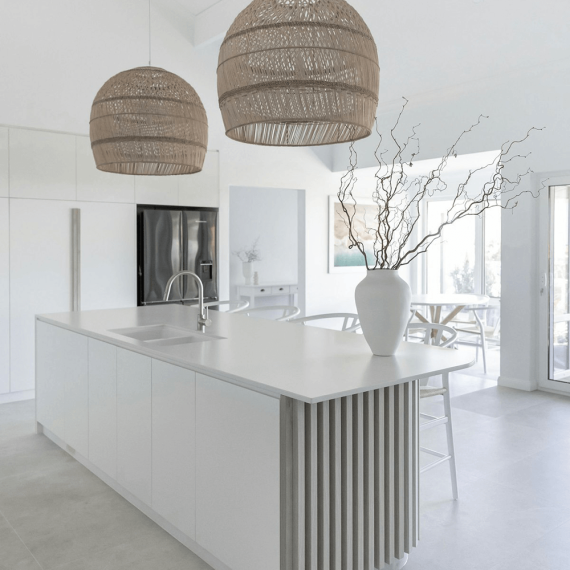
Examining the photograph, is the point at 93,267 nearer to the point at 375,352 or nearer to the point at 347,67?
the point at 375,352

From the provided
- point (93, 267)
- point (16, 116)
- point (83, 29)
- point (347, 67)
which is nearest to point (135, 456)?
point (347, 67)

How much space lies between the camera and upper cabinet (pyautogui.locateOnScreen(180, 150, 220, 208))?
19.9 ft

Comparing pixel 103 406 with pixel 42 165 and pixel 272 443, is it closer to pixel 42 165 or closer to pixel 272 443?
pixel 272 443

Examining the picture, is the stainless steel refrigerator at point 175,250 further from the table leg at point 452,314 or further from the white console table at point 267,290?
the table leg at point 452,314

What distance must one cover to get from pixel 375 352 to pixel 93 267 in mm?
3689

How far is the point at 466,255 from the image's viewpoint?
8.27 meters

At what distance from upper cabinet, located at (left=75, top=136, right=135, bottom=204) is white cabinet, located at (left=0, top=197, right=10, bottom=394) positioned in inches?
26.2

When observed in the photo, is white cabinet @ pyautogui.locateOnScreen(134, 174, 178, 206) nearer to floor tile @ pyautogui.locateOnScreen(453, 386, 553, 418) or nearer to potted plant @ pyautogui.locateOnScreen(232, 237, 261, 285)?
potted plant @ pyautogui.locateOnScreen(232, 237, 261, 285)

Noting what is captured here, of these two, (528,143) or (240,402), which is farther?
(528,143)

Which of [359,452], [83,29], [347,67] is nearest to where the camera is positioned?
[347,67]

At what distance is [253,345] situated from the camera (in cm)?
286

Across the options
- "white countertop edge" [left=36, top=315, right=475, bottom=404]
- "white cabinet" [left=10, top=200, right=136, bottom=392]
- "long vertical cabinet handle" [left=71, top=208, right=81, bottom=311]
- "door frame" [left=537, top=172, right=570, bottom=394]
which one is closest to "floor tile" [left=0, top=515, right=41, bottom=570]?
"white countertop edge" [left=36, top=315, right=475, bottom=404]

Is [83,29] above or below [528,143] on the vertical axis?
above

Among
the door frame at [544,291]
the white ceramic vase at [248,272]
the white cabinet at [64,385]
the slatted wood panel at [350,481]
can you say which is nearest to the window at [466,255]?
the door frame at [544,291]
